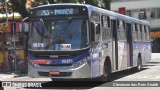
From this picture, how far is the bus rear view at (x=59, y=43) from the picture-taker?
14.1 meters

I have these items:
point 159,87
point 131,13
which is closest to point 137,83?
point 159,87

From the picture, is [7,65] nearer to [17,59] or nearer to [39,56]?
[17,59]

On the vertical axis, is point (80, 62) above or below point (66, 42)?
below

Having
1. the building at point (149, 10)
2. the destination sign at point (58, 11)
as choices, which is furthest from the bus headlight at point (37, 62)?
the building at point (149, 10)

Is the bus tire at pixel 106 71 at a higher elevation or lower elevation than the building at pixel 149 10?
lower

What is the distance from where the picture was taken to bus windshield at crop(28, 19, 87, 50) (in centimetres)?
1416

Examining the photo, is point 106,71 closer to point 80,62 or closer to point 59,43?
point 80,62

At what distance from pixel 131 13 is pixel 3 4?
96.4 feet

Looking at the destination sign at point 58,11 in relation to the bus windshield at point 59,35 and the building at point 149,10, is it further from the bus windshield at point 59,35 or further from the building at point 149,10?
the building at point 149,10

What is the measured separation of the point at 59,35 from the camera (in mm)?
14312

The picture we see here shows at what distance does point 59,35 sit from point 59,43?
29 centimetres

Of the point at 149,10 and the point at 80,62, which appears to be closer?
the point at 80,62

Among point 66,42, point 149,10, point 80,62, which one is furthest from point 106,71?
point 149,10

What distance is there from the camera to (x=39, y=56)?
47.5ft
